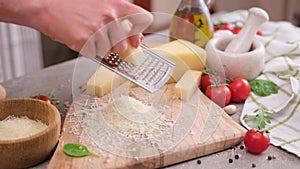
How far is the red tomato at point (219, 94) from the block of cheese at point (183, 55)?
8cm

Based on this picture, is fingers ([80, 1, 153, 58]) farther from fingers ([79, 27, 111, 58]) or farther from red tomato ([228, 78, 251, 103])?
red tomato ([228, 78, 251, 103])

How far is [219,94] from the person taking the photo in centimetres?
132

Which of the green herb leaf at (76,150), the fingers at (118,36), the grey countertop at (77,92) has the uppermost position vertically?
the fingers at (118,36)

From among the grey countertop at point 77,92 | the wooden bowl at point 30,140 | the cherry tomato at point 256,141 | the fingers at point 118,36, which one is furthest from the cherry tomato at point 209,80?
the wooden bowl at point 30,140

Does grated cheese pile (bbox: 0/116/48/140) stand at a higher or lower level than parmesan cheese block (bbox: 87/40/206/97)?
lower

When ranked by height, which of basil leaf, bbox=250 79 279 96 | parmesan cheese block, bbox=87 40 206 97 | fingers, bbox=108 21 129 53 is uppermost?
fingers, bbox=108 21 129 53

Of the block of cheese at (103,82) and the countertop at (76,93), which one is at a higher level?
the block of cheese at (103,82)

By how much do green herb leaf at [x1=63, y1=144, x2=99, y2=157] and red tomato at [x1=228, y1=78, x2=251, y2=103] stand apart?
49 cm

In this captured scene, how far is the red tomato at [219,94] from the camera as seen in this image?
1.31 metres

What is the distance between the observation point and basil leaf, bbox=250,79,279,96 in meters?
1.41

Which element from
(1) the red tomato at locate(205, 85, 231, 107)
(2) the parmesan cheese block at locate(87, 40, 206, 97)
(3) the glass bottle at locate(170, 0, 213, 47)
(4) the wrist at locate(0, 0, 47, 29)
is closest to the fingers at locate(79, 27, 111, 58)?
(4) the wrist at locate(0, 0, 47, 29)

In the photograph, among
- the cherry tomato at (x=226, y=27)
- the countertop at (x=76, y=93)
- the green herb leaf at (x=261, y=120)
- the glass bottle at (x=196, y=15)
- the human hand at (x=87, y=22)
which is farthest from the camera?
the cherry tomato at (x=226, y=27)

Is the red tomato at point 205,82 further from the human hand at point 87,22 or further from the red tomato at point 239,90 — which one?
the human hand at point 87,22

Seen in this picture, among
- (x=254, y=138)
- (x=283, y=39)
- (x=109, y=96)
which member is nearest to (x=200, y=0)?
(x=283, y=39)
